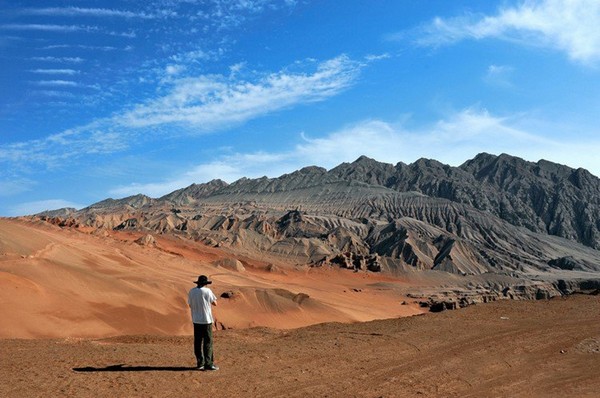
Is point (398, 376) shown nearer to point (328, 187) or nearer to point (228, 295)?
point (228, 295)

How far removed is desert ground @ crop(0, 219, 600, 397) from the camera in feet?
26.3

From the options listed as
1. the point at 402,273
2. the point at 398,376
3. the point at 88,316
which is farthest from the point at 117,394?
the point at 402,273

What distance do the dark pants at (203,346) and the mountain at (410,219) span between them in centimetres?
3743

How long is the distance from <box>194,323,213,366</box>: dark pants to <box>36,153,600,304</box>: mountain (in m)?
37.4

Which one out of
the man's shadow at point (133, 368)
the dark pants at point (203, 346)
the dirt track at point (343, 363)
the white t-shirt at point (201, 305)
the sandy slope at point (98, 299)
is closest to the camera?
the dirt track at point (343, 363)

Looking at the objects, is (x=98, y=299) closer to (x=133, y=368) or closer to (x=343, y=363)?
(x=133, y=368)

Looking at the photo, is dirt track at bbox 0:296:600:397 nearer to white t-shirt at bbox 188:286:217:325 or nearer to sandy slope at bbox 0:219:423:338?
white t-shirt at bbox 188:286:217:325

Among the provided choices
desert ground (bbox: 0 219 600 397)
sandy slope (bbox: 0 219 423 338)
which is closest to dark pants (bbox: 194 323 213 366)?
desert ground (bbox: 0 219 600 397)

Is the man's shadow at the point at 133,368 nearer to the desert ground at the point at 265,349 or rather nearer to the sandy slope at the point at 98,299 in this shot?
the desert ground at the point at 265,349

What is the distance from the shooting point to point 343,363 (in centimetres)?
953

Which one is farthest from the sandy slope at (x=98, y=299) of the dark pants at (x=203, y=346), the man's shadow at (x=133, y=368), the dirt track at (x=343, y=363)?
the dark pants at (x=203, y=346)

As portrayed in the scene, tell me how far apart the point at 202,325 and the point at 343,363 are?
8.05ft

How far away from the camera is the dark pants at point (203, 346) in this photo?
29.9 ft

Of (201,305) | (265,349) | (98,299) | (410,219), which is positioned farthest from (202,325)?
(410,219)
